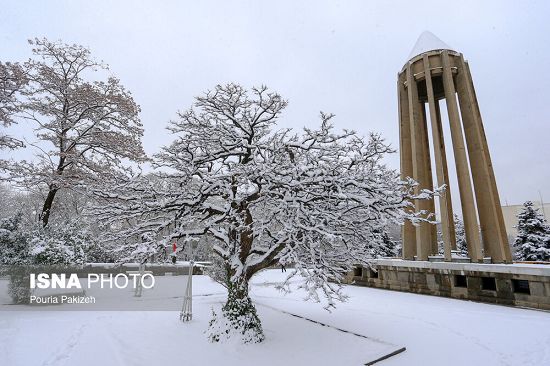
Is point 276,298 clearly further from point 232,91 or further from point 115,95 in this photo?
point 115,95

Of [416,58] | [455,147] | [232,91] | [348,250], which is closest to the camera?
[348,250]

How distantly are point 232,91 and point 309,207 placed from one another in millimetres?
4296

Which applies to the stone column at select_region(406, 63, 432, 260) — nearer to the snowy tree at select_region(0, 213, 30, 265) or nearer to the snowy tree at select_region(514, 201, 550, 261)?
the snowy tree at select_region(514, 201, 550, 261)

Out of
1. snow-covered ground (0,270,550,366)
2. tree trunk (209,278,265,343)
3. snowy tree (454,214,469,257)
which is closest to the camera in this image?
snow-covered ground (0,270,550,366)

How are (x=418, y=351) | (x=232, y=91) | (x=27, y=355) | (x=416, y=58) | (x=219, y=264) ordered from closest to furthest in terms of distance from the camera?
(x=27, y=355) < (x=418, y=351) < (x=232, y=91) < (x=219, y=264) < (x=416, y=58)

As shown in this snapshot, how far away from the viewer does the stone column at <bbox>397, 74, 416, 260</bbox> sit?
19172 mm

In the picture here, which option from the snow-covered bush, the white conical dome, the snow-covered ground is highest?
the white conical dome

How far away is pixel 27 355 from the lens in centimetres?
658

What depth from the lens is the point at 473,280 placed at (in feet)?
47.9

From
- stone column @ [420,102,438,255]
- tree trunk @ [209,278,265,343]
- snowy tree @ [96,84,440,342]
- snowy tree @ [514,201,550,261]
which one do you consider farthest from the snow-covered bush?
snowy tree @ [514,201,550,261]

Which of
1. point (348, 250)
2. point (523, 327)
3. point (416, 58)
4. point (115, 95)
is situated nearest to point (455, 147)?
point (416, 58)

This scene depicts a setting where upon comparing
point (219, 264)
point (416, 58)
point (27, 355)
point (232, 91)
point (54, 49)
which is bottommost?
point (27, 355)

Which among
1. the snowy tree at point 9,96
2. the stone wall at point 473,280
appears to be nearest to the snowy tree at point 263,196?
the stone wall at point 473,280

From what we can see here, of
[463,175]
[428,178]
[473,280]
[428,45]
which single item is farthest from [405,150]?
[473,280]
